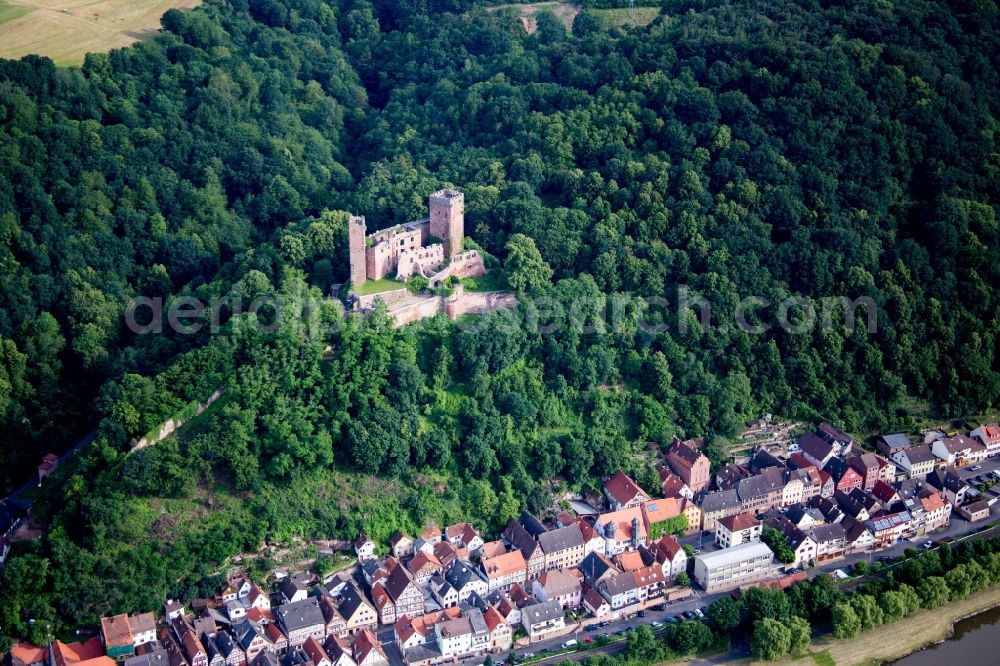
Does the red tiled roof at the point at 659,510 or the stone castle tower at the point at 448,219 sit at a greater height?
the stone castle tower at the point at 448,219

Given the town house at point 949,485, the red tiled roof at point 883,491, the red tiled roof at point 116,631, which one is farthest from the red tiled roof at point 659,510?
the red tiled roof at point 116,631

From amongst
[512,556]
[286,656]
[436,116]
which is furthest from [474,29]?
[286,656]

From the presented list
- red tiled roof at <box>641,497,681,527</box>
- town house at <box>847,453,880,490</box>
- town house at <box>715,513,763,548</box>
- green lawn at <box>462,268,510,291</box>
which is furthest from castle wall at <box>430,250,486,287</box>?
town house at <box>847,453,880,490</box>

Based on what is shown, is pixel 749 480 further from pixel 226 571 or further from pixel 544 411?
pixel 226 571

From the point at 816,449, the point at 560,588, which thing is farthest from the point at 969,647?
the point at 560,588

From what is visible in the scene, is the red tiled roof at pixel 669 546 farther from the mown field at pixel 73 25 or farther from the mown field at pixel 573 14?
the mown field at pixel 73 25

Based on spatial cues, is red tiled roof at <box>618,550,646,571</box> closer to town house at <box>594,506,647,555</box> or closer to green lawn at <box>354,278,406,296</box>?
town house at <box>594,506,647,555</box>

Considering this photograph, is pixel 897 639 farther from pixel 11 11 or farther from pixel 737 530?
pixel 11 11
